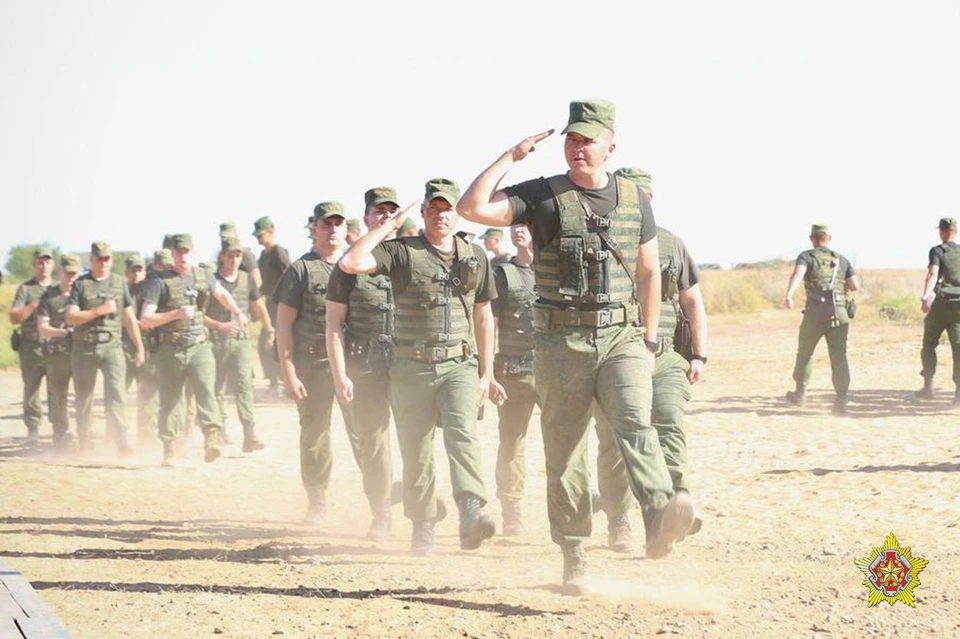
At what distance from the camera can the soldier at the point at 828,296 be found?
53.6 feet

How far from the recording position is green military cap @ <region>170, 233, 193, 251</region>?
13.7m

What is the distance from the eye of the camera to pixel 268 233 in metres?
17.5

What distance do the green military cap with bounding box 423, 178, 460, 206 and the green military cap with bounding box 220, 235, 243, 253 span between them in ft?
24.1

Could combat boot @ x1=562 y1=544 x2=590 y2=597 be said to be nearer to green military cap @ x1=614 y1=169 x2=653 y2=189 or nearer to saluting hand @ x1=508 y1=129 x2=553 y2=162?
saluting hand @ x1=508 y1=129 x2=553 y2=162

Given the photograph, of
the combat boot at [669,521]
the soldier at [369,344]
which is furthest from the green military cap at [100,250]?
the combat boot at [669,521]

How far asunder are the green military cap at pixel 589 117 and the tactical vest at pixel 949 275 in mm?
11519

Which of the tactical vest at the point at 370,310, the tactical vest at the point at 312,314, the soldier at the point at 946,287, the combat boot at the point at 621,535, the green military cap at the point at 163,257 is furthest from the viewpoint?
the soldier at the point at 946,287

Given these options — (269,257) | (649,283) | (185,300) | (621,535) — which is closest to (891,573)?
(621,535)

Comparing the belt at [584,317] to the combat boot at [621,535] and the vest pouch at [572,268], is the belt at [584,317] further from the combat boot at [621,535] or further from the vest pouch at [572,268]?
the combat boot at [621,535]

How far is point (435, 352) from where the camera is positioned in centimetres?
843

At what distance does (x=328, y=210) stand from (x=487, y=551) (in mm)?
2724

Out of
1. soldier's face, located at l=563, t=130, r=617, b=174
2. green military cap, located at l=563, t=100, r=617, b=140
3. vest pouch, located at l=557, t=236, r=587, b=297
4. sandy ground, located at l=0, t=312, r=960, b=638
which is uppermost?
green military cap, located at l=563, t=100, r=617, b=140

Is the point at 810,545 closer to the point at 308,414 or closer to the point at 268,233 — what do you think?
the point at 308,414

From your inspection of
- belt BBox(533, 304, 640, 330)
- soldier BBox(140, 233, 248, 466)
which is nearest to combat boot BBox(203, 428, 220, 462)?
soldier BBox(140, 233, 248, 466)
